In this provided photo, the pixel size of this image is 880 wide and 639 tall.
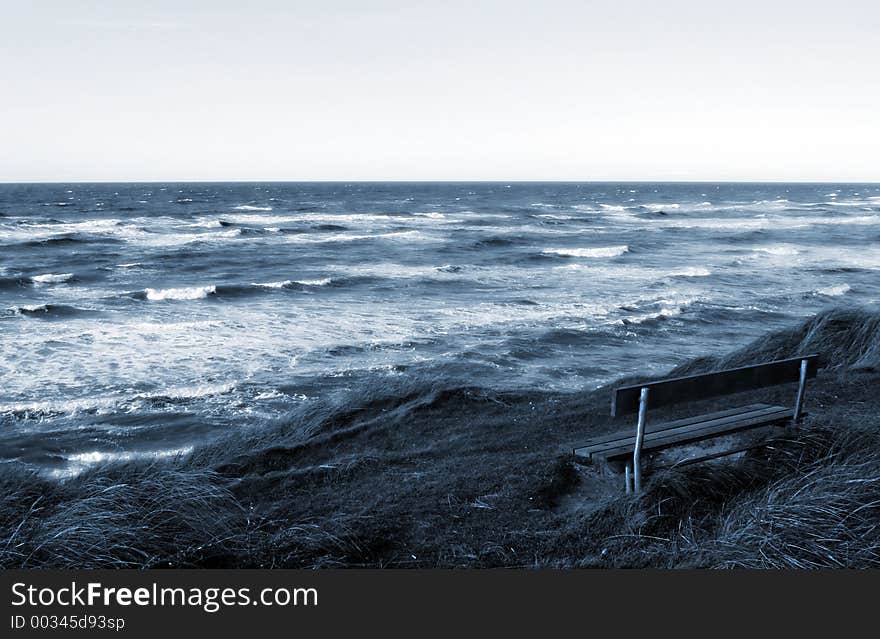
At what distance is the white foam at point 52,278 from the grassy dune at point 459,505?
19538 mm

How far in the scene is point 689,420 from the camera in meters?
5.86

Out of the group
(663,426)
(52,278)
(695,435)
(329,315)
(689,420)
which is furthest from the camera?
(52,278)

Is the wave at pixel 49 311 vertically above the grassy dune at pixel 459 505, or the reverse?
the grassy dune at pixel 459 505

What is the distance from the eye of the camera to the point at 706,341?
15.0 metres

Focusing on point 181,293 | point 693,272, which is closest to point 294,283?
point 181,293

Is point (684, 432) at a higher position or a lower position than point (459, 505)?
higher

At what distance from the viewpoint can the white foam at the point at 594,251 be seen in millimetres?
32638

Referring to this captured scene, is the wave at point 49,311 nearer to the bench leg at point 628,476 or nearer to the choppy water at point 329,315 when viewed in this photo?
the choppy water at point 329,315

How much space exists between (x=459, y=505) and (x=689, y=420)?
6.80ft

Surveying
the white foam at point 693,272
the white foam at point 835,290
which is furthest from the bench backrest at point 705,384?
the white foam at point 693,272

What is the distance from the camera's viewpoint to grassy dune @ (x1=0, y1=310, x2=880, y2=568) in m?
3.91

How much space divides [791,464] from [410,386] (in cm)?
494

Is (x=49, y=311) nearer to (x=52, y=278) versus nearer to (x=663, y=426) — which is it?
(x=52, y=278)

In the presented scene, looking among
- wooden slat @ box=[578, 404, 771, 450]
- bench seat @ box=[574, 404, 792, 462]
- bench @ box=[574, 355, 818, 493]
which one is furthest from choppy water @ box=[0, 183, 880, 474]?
bench @ box=[574, 355, 818, 493]
